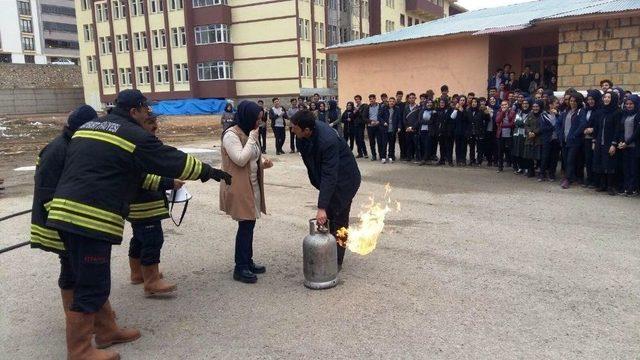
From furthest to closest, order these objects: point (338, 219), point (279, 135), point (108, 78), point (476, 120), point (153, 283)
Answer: point (108, 78) < point (279, 135) < point (476, 120) < point (338, 219) < point (153, 283)

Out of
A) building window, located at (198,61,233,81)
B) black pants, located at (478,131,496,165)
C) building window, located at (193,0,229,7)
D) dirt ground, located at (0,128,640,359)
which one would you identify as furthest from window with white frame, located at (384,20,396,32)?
dirt ground, located at (0,128,640,359)

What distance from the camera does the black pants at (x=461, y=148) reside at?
40.9 ft

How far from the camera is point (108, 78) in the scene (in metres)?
47.4

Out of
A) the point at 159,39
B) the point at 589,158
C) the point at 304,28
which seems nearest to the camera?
the point at 589,158

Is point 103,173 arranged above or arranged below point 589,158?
above

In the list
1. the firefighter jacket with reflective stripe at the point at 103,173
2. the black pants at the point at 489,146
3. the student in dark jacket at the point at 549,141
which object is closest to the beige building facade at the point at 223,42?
the black pants at the point at 489,146

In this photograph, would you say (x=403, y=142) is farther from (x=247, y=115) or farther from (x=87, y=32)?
(x=87, y=32)

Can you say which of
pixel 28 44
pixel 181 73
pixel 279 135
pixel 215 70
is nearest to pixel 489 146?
pixel 279 135

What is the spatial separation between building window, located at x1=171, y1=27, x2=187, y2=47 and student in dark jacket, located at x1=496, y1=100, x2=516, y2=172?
114 ft

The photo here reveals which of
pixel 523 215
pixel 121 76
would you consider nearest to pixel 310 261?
pixel 523 215

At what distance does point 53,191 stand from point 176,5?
41023mm

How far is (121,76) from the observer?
1815 inches

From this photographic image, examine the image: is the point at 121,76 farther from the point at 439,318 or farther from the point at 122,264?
the point at 439,318

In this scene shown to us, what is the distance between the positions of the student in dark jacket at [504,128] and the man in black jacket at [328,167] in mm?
6971
